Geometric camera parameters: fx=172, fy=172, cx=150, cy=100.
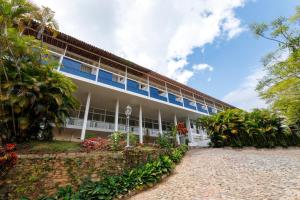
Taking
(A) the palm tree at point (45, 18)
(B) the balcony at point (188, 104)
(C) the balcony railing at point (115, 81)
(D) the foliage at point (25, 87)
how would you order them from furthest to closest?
1. (B) the balcony at point (188, 104)
2. (C) the balcony railing at point (115, 81)
3. (A) the palm tree at point (45, 18)
4. (D) the foliage at point (25, 87)

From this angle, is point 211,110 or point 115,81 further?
point 211,110

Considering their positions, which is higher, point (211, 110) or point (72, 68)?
point (211, 110)

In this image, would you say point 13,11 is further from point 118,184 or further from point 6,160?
point 118,184

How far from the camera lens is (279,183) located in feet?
17.7

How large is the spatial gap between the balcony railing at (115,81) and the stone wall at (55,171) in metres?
6.80

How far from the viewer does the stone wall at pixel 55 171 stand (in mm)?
5271

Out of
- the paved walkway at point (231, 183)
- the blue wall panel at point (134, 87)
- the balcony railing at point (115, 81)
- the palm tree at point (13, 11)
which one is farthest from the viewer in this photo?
the blue wall panel at point (134, 87)

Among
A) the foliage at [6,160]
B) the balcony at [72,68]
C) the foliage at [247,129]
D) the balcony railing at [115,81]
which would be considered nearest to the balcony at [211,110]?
the balcony railing at [115,81]

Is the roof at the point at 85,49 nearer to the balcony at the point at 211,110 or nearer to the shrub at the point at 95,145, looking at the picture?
the shrub at the point at 95,145

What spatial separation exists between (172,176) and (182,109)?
12839 millimetres

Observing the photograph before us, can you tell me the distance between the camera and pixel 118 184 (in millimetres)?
5754

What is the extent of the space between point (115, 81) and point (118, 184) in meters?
10.2

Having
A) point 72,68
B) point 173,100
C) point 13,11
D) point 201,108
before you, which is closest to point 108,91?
point 72,68

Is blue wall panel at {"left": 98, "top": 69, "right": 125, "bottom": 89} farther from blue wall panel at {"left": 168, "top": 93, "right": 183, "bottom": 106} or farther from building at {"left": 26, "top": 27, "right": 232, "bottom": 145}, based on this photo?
blue wall panel at {"left": 168, "top": 93, "right": 183, "bottom": 106}
